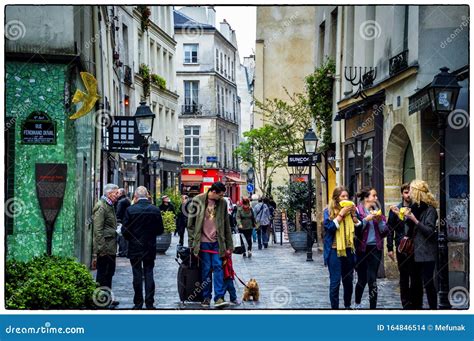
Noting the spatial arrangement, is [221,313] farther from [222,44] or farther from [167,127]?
[222,44]

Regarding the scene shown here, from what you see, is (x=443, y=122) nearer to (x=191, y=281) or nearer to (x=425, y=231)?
(x=425, y=231)

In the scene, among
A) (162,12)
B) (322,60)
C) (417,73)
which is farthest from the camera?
(162,12)

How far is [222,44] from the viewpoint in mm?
52938

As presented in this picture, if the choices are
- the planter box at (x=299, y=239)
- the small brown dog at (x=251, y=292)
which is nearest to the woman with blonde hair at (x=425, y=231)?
the small brown dog at (x=251, y=292)

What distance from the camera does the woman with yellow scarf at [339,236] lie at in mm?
12234

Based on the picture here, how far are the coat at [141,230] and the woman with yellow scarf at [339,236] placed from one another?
7.40ft

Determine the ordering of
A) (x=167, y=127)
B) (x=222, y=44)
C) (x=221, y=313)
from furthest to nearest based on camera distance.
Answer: (x=222, y=44), (x=167, y=127), (x=221, y=313)

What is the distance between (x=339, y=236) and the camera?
40.2 feet

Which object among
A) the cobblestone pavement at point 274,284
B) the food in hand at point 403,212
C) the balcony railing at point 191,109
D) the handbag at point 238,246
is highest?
the balcony railing at point 191,109

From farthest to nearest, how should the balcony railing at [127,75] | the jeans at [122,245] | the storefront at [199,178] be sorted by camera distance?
the storefront at [199,178]
the balcony railing at [127,75]
the jeans at [122,245]

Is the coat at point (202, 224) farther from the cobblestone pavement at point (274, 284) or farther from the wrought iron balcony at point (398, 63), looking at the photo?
the wrought iron balcony at point (398, 63)
